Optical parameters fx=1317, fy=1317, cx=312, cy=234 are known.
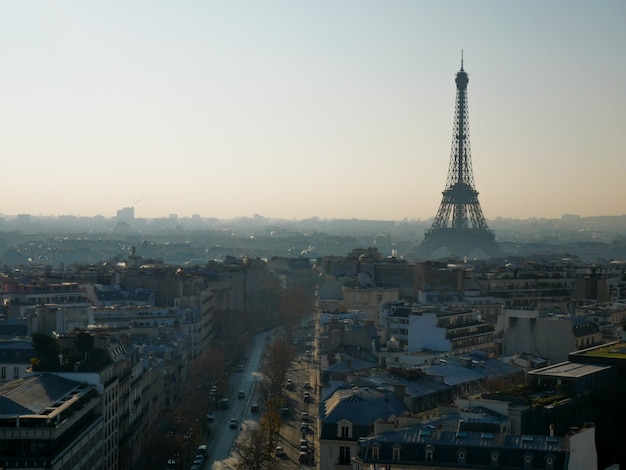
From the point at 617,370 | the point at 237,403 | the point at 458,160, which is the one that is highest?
the point at 458,160

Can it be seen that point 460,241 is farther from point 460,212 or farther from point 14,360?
point 14,360

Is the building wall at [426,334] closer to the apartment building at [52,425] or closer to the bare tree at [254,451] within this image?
the bare tree at [254,451]

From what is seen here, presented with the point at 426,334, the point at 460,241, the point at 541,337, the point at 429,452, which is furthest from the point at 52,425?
the point at 460,241

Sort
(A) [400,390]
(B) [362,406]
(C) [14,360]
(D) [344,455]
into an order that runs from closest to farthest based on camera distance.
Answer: (D) [344,455] < (B) [362,406] < (A) [400,390] < (C) [14,360]

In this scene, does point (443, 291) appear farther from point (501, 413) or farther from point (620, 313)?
point (501, 413)

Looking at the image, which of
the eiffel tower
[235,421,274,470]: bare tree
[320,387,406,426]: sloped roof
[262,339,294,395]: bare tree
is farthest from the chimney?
the eiffel tower

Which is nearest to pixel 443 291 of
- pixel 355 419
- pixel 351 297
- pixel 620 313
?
pixel 351 297
